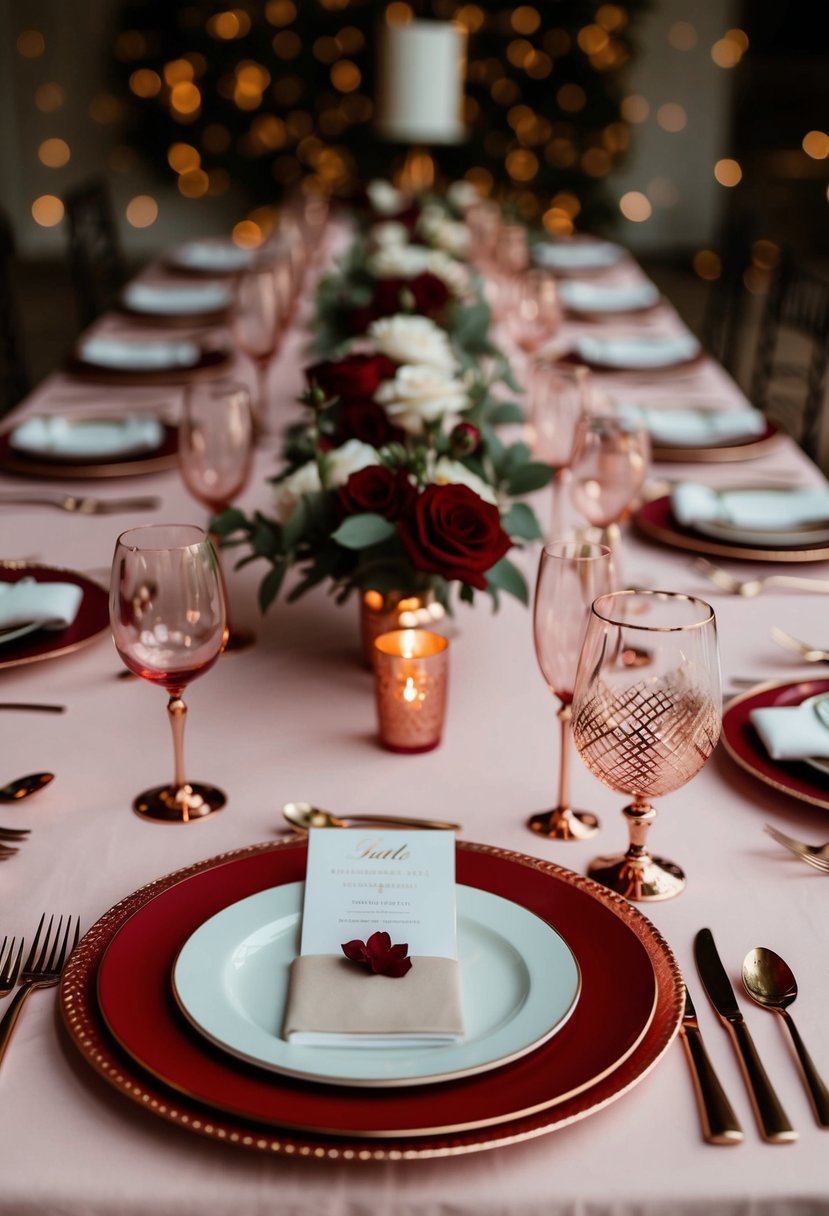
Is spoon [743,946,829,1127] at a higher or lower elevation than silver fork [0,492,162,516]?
higher

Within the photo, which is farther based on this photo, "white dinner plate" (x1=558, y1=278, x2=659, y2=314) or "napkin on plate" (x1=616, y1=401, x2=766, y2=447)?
"white dinner plate" (x1=558, y1=278, x2=659, y2=314)

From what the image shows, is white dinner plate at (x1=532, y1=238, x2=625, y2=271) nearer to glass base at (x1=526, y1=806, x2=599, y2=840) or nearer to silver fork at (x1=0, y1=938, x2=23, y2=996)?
glass base at (x1=526, y1=806, x2=599, y2=840)

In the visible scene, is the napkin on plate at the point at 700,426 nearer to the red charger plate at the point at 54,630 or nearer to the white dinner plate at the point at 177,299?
the red charger plate at the point at 54,630

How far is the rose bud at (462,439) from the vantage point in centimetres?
129

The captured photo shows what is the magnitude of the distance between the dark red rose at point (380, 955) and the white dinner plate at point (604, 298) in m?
2.62

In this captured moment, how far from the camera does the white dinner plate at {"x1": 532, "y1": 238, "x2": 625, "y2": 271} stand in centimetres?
406

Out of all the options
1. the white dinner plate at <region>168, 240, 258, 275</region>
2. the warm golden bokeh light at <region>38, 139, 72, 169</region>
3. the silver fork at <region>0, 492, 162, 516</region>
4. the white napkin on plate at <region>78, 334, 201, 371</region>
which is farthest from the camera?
the warm golden bokeh light at <region>38, 139, 72, 169</region>

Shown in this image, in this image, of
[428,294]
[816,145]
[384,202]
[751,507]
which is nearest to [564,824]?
[751,507]

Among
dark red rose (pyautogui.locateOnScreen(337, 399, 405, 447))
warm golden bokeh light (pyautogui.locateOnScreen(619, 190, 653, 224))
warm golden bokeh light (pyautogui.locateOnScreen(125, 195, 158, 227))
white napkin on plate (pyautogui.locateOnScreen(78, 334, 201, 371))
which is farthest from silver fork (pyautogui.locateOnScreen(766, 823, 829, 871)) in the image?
warm golden bokeh light (pyautogui.locateOnScreen(125, 195, 158, 227))

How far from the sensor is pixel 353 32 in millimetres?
7730

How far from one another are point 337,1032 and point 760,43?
891cm

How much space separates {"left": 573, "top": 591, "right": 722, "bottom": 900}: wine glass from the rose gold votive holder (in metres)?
0.25

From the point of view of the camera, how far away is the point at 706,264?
838 cm

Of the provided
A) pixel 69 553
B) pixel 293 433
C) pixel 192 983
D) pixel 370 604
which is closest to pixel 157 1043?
pixel 192 983
